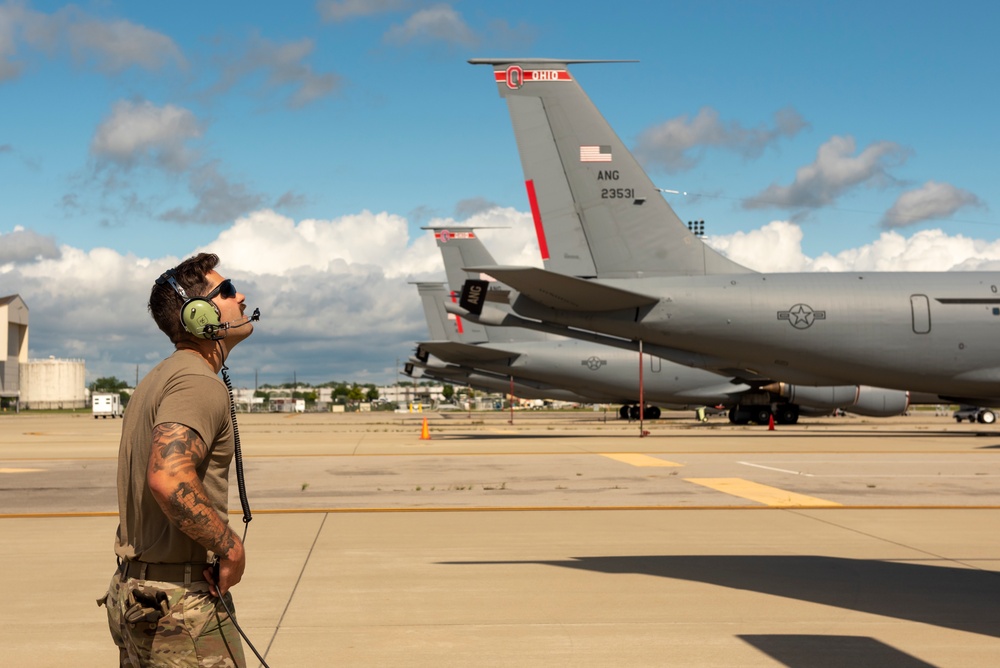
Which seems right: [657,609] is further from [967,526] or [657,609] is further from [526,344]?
[526,344]

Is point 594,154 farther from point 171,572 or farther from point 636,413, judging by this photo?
point 636,413

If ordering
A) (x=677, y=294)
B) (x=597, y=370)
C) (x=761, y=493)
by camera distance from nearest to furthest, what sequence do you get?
(x=761, y=493), (x=677, y=294), (x=597, y=370)

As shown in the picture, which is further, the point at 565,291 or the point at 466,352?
the point at 466,352

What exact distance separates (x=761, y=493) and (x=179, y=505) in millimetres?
12636

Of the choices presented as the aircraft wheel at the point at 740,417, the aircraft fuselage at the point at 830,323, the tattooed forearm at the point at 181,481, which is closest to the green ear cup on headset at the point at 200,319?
the tattooed forearm at the point at 181,481

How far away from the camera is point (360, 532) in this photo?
1129 cm

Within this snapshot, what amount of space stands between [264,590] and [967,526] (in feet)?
25.5

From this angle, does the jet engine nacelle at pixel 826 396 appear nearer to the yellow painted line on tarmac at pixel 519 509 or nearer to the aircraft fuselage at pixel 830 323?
the aircraft fuselage at pixel 830 323

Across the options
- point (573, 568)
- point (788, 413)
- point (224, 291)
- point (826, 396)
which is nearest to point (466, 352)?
point (788, 413)

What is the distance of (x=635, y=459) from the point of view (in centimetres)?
2202

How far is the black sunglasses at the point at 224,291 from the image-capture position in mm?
3955

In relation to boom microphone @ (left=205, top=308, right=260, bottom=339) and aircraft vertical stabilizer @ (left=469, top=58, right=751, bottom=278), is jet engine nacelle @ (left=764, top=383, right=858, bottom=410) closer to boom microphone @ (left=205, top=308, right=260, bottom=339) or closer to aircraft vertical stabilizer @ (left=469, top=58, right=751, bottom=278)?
aircraft vertical stabilizer @ (left=469, top=58, right=751, bottom=278)

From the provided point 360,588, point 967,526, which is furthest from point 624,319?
point 360,588

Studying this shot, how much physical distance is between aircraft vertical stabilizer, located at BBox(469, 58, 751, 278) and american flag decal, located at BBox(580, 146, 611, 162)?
0.09 feet
